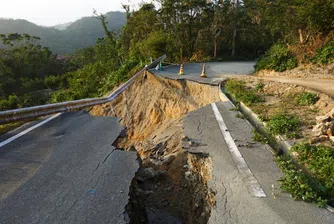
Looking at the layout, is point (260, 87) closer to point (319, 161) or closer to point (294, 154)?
point (294, 154)

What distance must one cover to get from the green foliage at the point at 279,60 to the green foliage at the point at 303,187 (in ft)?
33.2

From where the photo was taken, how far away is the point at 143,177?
17.1ft

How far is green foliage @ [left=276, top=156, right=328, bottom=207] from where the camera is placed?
321 centimetres

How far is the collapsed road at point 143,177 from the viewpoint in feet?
10.1

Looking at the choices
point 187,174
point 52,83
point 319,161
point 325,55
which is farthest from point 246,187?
point 52,83

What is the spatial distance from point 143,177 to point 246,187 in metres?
2.32

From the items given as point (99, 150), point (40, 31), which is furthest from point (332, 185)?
point (40, 31)

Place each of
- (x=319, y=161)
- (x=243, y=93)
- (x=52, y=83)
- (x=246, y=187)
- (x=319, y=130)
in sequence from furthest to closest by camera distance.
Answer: (x=52, y=83) → (x=243, y=93) → (x=319, y=130) → (x=319, y=161) → (x=246, y=187)

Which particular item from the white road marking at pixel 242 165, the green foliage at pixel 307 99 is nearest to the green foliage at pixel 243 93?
the green foliage at pixel 307 99

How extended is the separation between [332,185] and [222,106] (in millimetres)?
4403

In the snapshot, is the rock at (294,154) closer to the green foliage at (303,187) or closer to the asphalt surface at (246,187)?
the asphalt surface at (246,187)

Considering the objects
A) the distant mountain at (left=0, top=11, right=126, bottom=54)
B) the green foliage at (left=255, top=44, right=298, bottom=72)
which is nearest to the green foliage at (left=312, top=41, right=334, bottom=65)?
the green foliage at (left=255, top=44, right=298, bottom=72)

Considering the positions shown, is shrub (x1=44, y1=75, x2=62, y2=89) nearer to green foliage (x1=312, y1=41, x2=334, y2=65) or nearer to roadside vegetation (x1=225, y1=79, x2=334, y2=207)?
roadside vegetation (x1=225, y1=79, x2=334, y2=207)

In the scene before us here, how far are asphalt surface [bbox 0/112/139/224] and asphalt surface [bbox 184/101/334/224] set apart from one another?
1.34m
